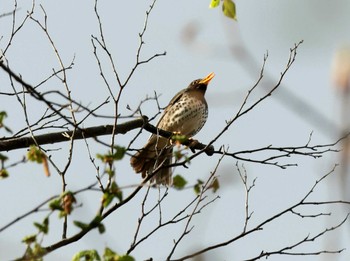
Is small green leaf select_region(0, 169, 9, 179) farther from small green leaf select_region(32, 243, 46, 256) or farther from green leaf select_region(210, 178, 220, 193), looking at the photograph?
green leaf select_region(210, 178, 220, 193)

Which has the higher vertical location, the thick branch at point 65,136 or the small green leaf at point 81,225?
the thick branch at point 65,136

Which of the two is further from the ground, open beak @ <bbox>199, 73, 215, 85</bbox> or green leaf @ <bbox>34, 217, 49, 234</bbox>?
open beak @ <bbox>199, 73, 215, 85</bbox>

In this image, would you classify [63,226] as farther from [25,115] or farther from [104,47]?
[104,47]

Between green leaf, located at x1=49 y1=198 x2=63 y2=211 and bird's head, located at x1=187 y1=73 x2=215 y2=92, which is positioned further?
bird's head, located at x1=187 y1=73 x2=215 y2=92

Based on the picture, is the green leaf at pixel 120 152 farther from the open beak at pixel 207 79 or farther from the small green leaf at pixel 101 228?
the open beak at pixel 207 79

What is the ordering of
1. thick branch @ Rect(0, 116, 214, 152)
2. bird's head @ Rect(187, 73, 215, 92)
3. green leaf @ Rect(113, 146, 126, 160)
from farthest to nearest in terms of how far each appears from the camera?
bird's head @ Rect(187, 73, 215, 92) < thick branch @ Rect(0, 116, 214, 152) < green leaf @ Rect(113, 146, 126, 160)

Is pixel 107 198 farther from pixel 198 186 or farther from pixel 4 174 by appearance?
pixel 198 186

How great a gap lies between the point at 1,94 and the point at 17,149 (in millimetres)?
901

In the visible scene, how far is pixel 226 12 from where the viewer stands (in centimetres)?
396

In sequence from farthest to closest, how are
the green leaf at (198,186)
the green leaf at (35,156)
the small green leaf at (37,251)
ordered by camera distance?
the green leaf at (198,186)
the green leaf at (35,156)
the small green leaf at (37,251)

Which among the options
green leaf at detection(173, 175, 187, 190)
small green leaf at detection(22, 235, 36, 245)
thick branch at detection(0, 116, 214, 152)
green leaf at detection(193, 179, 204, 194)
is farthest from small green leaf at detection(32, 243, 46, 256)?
thick branch at detection(0, 116, 214, 152)

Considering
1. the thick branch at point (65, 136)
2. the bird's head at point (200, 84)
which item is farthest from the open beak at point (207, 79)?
the thick branch at point (65, 136)

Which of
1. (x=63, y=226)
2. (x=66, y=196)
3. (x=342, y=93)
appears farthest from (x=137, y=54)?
(x=342, y=93)

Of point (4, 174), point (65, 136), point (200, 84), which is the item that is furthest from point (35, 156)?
point (200, 84)
